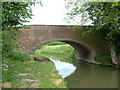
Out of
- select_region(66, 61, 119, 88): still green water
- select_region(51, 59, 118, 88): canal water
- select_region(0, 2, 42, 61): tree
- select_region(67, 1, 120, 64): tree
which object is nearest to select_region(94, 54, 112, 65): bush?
select_region(67, 1, 120, 64): tree

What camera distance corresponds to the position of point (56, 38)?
13.0 m

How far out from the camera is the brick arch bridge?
12.4 m

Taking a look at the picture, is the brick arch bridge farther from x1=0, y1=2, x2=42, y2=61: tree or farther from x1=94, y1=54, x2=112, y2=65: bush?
x1=0, y1=2, x2=42, y2=61: tree

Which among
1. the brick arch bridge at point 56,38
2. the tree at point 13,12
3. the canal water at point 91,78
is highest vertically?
the tree at point 13,12

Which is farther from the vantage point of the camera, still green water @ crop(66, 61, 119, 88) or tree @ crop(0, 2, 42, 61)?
still green water @ crop(66, 61, 119, 88)

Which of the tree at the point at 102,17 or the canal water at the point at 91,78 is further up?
the tree at the point at 102,17

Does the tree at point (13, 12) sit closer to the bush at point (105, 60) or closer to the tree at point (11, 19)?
the tree at point (11, 19)

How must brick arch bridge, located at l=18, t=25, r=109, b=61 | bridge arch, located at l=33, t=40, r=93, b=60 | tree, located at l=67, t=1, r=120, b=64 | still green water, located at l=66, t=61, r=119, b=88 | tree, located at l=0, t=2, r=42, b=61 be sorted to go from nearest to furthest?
tree, located at l=0, t=2, r=42, b=61
still green water, located at l=66, t=61, r=119, b=88
tree, located at l=67, t=1, r=120, b=64
brick arch bridge, located at l=18, t=25, r=109, b=61
bridge arch, located at l=33, t=40, r=93, b=60

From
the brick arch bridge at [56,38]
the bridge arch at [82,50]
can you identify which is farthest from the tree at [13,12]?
the bridge arch at [82,50]

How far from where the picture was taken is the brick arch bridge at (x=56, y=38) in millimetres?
12445

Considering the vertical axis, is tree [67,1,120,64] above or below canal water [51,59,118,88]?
above

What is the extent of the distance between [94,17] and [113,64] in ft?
14.2

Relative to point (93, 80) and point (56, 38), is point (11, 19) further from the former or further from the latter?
point (56, 38)

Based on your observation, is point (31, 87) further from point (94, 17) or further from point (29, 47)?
point (29, 47)
